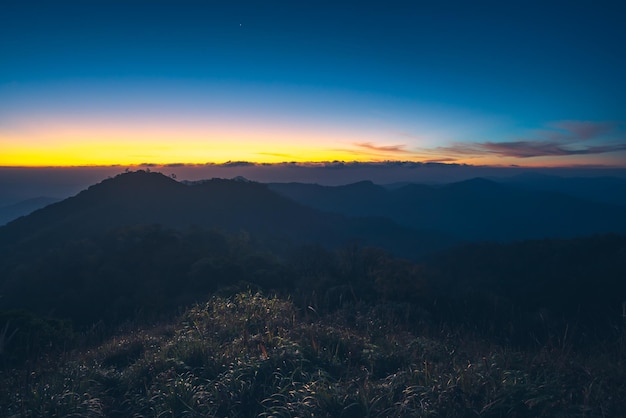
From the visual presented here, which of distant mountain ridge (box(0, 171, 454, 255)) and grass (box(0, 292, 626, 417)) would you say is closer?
grass (box(0, 292, 626, 417))

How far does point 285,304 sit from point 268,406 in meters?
3.75

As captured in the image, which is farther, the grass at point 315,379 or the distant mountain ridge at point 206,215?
the distant mountain ridge at point 206,215

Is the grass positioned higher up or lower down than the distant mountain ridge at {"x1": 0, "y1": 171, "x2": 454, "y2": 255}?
higher up

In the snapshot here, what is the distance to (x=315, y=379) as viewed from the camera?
13.6ft

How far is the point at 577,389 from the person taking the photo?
3.69m

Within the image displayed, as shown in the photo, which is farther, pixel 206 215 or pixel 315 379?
pixel 206 215

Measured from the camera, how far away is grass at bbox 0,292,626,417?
3.45 metres

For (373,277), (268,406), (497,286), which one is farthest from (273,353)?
(497,286)

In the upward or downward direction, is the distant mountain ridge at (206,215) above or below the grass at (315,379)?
below

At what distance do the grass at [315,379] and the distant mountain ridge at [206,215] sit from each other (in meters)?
70.3

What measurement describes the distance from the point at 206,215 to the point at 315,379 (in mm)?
102107

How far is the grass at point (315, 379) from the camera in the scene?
3447 millimetres

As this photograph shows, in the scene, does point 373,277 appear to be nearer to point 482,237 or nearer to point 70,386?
point 70,386

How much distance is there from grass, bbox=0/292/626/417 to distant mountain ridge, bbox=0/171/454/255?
7032cm
